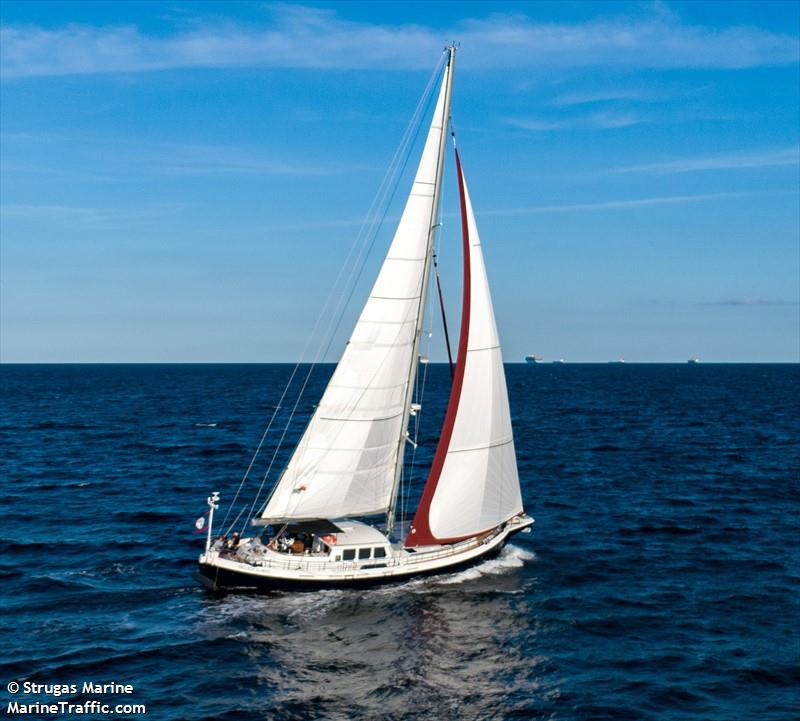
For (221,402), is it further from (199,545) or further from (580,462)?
(199,545)

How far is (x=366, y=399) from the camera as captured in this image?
3344cm

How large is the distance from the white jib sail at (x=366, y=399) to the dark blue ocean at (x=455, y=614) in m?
4.25

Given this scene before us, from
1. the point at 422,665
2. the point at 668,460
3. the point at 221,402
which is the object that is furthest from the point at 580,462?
the point at 221,402

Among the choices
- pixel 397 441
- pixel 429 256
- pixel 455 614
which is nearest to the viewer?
pixel 455 614

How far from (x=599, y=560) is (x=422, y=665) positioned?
14.5 meters

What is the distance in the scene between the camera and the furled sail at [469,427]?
3338 centimetres

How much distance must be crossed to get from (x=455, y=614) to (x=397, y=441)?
7.54 m

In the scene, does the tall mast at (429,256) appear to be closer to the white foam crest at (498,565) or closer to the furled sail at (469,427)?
the furled sail at (469,427)

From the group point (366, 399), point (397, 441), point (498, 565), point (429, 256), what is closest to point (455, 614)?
point (498, 565)

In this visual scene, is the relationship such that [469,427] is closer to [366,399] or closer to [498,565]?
[366,399]

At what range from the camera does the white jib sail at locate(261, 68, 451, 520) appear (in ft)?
108

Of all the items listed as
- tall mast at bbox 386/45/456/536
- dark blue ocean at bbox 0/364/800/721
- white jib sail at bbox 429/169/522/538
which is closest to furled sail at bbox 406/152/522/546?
white jib sail at bbox 429/169/522/538

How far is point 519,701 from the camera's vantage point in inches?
982

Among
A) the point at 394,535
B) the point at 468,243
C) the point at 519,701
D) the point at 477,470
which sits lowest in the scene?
the point at 519,701
